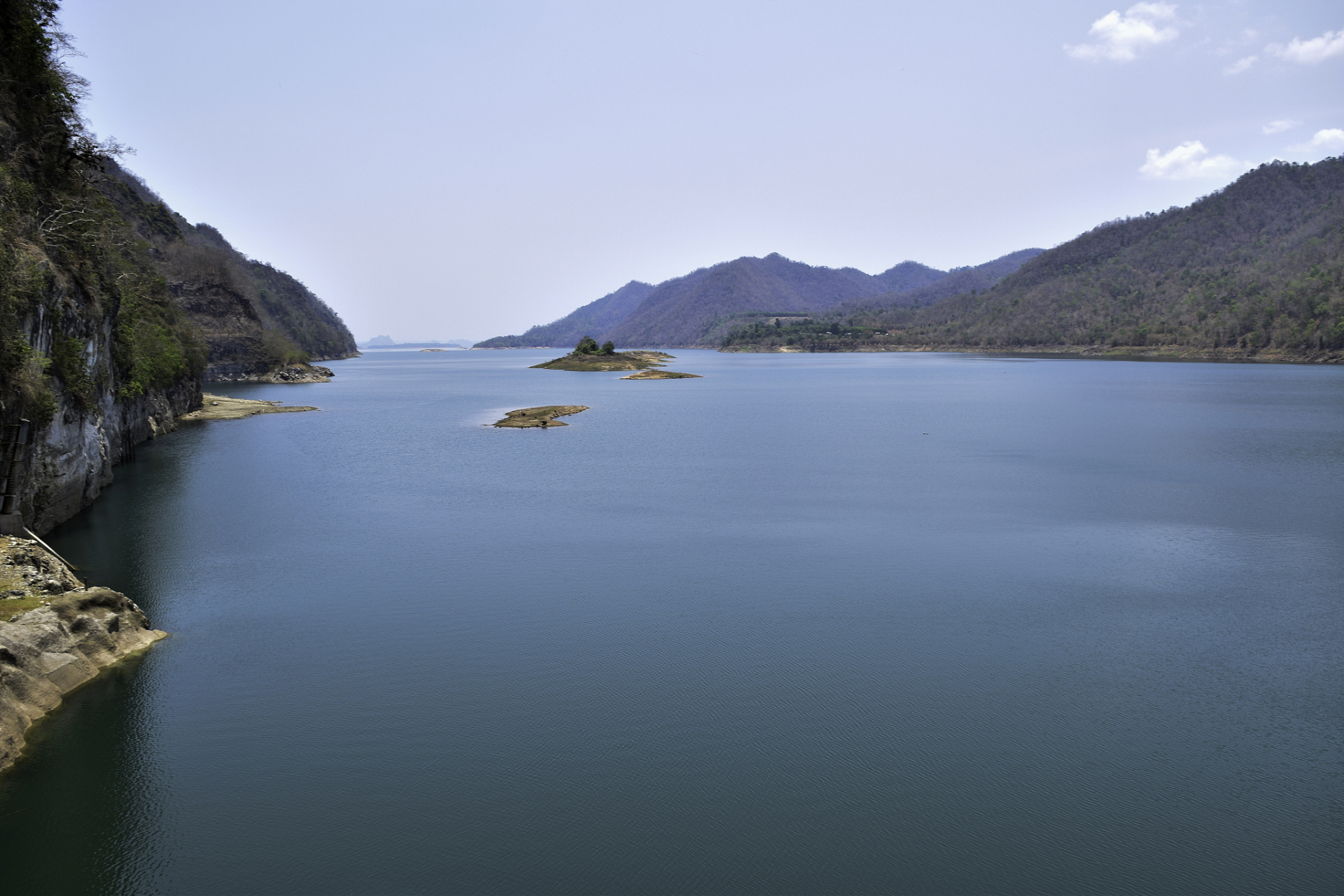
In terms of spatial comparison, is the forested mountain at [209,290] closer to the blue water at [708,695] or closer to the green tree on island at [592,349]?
the green tree on island at [592,349]

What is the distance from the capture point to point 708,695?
12.1m

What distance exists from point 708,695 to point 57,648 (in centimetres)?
1012

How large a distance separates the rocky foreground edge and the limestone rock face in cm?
1

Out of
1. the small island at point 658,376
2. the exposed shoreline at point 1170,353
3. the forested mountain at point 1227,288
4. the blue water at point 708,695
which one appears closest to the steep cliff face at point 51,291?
the blue water at point 708,695

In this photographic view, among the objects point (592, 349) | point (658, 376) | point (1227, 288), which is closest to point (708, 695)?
point (658, 376)

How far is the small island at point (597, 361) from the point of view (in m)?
121

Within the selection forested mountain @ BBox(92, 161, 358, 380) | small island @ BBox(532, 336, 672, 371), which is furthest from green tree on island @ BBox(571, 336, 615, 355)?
forested mountain @ BBox(92, 161, 358, 380)

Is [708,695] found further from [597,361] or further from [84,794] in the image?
[597,361]

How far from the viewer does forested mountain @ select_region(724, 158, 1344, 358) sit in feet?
391

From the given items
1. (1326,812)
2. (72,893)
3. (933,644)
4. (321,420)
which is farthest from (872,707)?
(321,420)

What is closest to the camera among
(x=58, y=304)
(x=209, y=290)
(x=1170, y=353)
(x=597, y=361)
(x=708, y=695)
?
(x=708, y=695)

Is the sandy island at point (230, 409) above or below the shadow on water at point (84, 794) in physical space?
above

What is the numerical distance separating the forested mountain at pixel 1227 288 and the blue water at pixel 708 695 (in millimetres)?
116627

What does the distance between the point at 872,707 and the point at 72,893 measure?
9.86m
